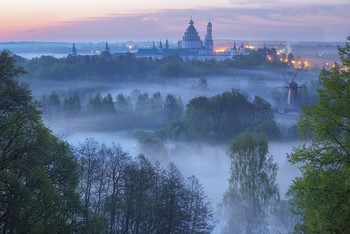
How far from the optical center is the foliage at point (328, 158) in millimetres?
10812

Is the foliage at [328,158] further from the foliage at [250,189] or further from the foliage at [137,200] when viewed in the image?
the foliage at [250,189]

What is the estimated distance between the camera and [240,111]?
61312mm

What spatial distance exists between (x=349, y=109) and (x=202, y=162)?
1466 inches

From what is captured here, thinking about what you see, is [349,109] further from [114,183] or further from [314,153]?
[114,183]

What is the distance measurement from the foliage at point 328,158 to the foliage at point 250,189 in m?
18.9

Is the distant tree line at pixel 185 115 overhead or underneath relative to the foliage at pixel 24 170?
underneath

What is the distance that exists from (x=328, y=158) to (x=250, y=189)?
65.8ft

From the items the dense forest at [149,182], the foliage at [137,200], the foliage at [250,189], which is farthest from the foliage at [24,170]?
the foliage at [250,189]

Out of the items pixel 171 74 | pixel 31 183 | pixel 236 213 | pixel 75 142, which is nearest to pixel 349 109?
pixel 31 183

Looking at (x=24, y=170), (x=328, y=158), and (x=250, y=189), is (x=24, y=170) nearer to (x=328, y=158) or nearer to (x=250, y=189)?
(x=328, y=158)

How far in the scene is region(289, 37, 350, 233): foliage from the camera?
35.5 feet

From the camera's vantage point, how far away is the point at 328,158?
11484mm

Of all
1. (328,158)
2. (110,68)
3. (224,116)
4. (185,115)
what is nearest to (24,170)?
(328,158)

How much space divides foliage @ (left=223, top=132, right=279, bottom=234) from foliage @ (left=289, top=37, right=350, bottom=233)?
744 inches
